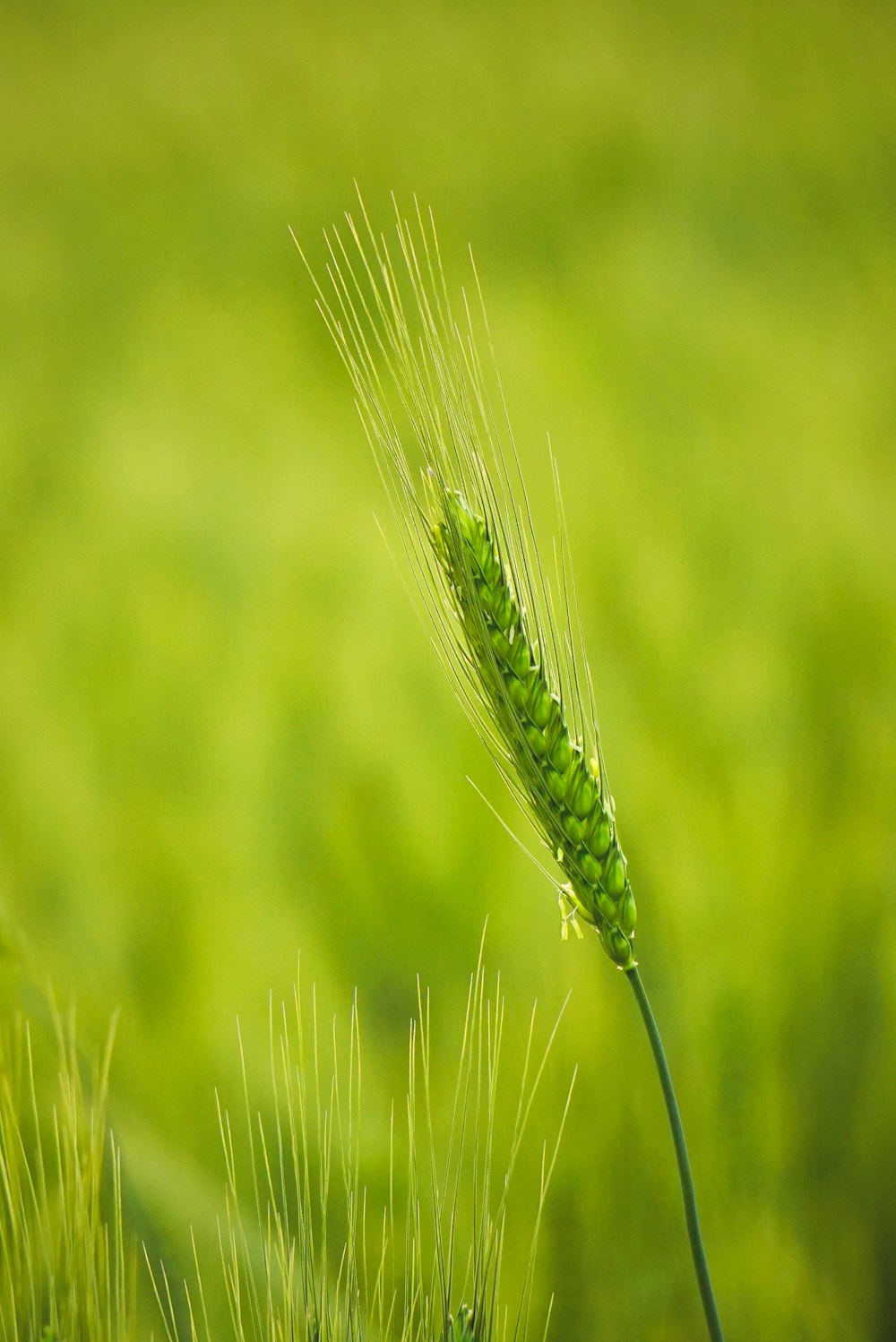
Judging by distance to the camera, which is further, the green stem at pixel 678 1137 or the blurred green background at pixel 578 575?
the blurred green background at pixel 578 575

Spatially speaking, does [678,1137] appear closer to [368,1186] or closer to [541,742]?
[541,742]

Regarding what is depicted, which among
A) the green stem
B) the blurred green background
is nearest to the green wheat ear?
the green stem

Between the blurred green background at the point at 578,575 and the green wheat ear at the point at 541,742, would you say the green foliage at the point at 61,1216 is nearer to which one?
the blurred green background at the point at 578,575

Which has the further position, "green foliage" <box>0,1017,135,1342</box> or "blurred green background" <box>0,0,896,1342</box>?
"blurred green background" <box>0,0,896,1342</box>

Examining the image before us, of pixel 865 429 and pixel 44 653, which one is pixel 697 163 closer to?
pixel 865 429

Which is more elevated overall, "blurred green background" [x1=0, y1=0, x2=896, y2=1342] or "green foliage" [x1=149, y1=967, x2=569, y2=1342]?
"blurred green background" [x1=0, y1=0, x2=896, y2=1342]

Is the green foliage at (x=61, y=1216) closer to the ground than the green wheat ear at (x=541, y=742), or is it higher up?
closer to the ground

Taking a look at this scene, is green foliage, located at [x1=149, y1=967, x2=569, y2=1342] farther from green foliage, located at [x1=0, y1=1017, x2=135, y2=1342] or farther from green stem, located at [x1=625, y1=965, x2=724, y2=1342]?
green stem, located at [x1=625, y1=965, x2=724, y2=1342]

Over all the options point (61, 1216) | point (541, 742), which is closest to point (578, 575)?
point (541, 742)

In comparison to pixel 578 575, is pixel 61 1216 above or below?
below

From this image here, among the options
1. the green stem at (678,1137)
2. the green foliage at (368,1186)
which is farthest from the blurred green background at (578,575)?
the green stem at (678,1137)
